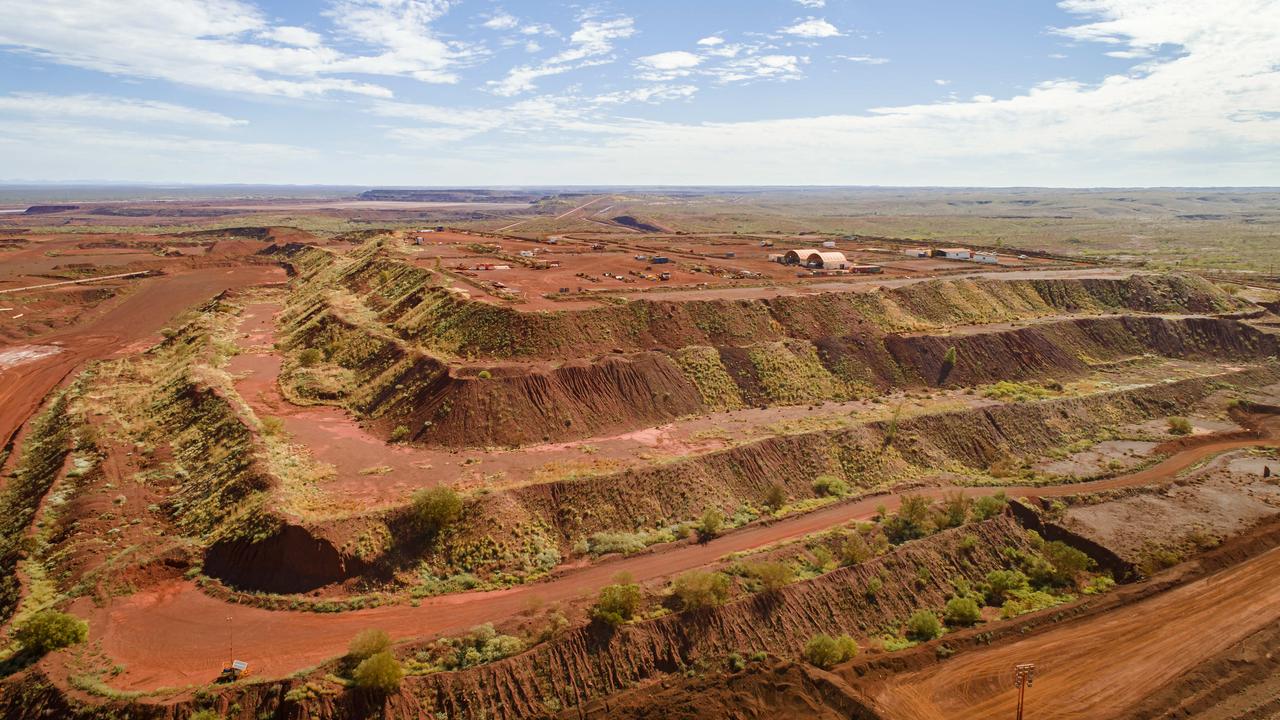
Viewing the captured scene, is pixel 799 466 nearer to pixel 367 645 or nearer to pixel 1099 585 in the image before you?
pixel 1099 585

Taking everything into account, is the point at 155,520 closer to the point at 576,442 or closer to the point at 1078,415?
the point at 576,442

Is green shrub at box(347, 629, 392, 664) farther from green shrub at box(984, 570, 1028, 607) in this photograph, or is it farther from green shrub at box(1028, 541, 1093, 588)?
green shrub at box(1028, 541, 1093, 588)

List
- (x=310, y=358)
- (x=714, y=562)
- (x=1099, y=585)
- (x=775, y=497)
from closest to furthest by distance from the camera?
(x=714, y=562)
(x=1099, y=585)
(x=775, y=497)
(x=310, y=358)

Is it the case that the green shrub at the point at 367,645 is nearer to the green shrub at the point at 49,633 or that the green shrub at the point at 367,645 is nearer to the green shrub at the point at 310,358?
the green shrub at the point at 49,633

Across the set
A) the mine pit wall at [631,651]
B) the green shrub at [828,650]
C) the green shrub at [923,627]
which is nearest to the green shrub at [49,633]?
the mine pit wall at [631,651]

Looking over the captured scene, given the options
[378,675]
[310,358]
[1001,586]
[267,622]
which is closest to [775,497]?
[1001,586]

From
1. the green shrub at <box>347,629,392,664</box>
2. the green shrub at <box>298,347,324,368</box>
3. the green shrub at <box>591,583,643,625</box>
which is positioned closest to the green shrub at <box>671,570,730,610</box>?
the green shrub at <box>591,583,643,625</box>

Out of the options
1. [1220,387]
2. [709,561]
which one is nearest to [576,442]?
[709,561]
